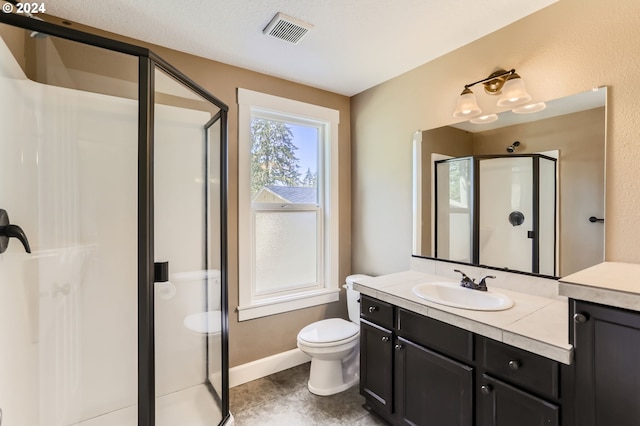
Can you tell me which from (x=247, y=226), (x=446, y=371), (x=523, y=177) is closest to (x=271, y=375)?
(x=247, y=226)

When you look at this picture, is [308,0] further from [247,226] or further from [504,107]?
[247,226]

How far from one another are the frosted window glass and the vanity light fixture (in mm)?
1479

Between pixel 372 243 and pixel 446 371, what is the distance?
1.35m

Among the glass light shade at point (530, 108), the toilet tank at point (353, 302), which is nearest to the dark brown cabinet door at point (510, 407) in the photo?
the toilet tank at point (353, 302)

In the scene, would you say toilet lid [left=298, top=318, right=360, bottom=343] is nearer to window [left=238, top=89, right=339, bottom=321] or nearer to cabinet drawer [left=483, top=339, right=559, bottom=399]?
window [left=238, top=89, right=339, bottom=321]

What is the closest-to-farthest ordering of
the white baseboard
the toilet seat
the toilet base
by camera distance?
the toilet seat
the toilet base
the white baseboard

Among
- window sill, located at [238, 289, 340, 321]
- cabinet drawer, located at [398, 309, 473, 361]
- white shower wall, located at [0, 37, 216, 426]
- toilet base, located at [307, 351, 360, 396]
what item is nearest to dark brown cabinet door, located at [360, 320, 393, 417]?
cabinet drawer, located at [398, 309, 473, 361]

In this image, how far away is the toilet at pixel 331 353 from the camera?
2.02 meters

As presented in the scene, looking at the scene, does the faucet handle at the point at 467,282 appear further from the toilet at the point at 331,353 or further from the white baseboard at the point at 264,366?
the white baseboard at the point at 264,366

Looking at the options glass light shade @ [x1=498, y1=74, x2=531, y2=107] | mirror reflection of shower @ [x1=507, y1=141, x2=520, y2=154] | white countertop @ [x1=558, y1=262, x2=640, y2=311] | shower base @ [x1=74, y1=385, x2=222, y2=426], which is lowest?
shower base @ [x1=74, y1=385, x2=222, y2=426]

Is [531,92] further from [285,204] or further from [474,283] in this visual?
[285,204]

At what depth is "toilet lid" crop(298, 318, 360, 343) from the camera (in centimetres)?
204

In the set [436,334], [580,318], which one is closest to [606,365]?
[580,318]

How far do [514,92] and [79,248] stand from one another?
2.56 meters
